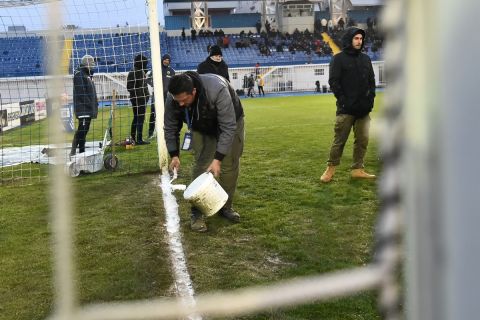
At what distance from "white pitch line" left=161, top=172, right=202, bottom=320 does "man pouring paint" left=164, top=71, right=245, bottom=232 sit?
233 mm

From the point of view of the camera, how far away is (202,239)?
4.36 metres

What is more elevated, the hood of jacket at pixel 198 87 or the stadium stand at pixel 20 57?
the stadium stand at pixel 20 57

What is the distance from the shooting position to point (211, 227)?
15.5 ft

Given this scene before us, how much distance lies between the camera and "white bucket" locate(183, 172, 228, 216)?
4223 mm

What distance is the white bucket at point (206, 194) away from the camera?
4.22 m

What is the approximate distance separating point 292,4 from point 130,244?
4089 cm

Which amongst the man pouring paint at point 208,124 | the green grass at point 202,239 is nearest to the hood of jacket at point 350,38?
the green grass at point 202,239

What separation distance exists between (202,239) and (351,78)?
9.01 feet

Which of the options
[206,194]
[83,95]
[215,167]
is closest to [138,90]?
[83,95]

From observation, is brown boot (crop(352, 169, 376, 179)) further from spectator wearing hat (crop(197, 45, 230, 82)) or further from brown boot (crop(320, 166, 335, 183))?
spectator wearing hat (crop(197, 45, 230, 82))

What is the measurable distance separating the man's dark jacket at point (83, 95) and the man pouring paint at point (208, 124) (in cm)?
407

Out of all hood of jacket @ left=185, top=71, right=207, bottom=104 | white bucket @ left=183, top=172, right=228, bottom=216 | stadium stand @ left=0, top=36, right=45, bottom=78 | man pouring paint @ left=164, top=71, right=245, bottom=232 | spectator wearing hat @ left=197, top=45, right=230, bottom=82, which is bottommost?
white bucket @ left=183, top=172, right=228, bottom=216

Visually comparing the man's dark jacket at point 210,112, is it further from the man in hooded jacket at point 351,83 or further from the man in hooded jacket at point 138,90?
the man in hooded jacket at point 138,90

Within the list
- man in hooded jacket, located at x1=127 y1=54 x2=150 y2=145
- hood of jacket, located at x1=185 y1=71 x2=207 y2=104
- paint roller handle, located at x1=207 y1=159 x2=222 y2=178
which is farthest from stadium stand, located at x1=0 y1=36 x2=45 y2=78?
paint roller handle, located at x1=207 y1=159 x2=222 y2=178
